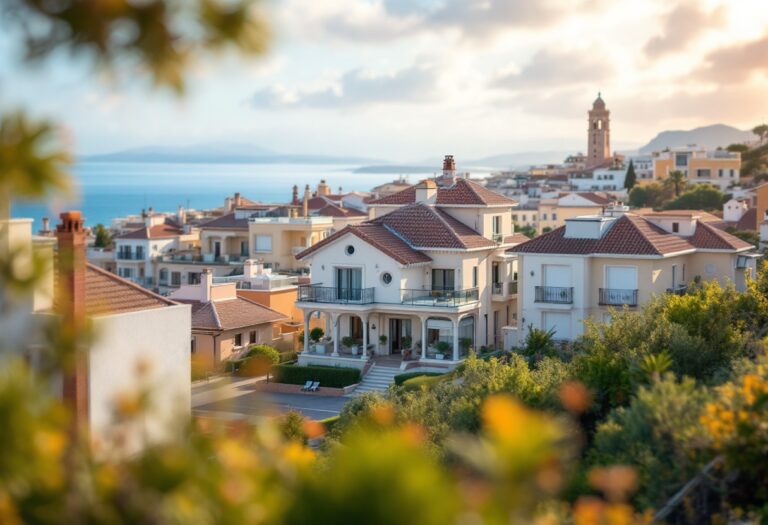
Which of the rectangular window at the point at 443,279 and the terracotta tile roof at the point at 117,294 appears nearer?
the terracotta tile roof at the point at 117,294

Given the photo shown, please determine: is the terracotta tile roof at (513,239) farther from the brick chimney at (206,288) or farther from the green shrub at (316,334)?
the brick chimney at (206,288)

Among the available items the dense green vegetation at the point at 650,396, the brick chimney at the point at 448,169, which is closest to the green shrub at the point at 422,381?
the dense green vegetation at the point at 650,396

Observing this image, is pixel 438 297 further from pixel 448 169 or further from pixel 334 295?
pixel 448 169

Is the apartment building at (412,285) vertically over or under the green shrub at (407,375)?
over

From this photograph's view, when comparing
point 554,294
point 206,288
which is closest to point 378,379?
point 554,294

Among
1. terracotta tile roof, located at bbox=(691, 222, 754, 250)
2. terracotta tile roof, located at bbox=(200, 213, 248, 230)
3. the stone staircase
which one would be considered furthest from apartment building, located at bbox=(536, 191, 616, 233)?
the stone staircase

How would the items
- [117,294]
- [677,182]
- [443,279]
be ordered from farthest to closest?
[677,182], [443,279], [117,294]
